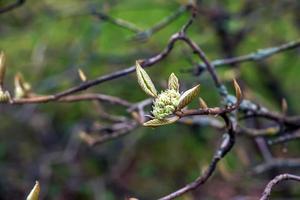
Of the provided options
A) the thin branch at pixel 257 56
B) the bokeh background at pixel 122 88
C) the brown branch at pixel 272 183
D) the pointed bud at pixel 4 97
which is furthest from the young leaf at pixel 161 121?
the bokeh background at pixel 122 88

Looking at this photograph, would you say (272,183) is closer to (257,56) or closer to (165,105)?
(165,105)

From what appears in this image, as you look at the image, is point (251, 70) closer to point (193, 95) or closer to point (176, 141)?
point (176, 141)

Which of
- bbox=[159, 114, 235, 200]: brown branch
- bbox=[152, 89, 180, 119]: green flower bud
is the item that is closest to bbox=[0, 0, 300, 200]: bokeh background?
bbox=[159, 114, 235, 200]: brown branch

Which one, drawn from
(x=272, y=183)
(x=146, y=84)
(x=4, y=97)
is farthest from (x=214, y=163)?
(x=4, y=97)

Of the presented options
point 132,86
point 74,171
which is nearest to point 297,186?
point 132,86

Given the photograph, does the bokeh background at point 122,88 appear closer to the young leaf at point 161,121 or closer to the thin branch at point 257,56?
the thin branch at point 257,56

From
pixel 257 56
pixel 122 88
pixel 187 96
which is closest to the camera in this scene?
pixel 187 96

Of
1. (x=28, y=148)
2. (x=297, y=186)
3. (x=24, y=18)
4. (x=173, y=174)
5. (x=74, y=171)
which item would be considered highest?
(x=24, y=18)

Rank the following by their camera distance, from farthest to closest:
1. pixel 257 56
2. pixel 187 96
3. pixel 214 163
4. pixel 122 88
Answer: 1. pixel 122 88
2. pixel 257 56
3. pixel 214 163
4. pixel 187 96
